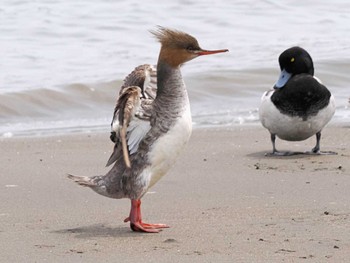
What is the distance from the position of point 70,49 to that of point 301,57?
6466 millimetres

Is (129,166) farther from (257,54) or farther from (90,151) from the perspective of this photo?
(257,54)

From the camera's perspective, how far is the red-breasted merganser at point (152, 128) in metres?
5.86

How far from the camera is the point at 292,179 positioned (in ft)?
24.6

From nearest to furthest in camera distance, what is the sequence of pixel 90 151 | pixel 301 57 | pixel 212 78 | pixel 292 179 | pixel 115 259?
pixel 115 259
pixel 292 179
pixel 90 151
pixel 301 57
pixel 212 78

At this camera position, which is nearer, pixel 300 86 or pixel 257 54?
pixel 300 86

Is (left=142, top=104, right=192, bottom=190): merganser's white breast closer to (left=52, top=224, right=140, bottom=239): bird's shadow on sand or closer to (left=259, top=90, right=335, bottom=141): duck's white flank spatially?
(left=52, top=224, right=140, bottom=239): bird's shadow on sand

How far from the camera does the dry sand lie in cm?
536

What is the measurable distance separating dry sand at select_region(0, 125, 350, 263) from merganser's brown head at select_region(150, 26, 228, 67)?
101cm

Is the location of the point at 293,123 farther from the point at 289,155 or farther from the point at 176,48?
the point at 176,48

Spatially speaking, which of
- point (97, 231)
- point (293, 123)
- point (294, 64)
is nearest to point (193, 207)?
point (97, 231)

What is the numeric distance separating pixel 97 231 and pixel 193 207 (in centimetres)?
88

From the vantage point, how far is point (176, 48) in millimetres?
6027

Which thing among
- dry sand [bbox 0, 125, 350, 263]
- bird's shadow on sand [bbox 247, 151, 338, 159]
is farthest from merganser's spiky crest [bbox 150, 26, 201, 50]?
bird's shadow on sand [bbox 247, 151, 338, 159]

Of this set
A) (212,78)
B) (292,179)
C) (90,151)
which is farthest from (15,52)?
(292,179)
